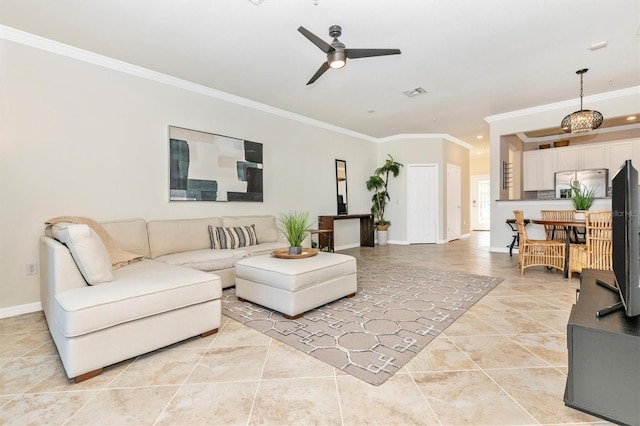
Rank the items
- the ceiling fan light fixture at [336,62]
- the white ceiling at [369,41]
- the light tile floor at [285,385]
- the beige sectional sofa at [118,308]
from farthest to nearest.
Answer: the ceiling fan light fixture at [336,62]
the white ceiling at [369,41]
the beige sectional sofa at [118,308]
the light tile floor at [285,385]

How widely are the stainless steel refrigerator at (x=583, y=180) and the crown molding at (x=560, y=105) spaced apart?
170cm

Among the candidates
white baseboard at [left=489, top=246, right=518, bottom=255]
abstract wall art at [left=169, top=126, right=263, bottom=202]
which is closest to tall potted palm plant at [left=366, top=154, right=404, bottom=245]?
white baseboard at [left=489, top=246, right=518, bottom=255]

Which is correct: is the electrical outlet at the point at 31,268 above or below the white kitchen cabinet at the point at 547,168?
below

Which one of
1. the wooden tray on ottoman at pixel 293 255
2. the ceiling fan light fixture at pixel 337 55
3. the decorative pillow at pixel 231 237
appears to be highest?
the ceiling fan light fixture at pixel 337 55

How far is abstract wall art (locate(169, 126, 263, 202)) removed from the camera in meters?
4.02

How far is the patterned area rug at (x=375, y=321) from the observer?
1945 mm

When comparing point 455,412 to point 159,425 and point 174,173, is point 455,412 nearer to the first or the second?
point 159,425

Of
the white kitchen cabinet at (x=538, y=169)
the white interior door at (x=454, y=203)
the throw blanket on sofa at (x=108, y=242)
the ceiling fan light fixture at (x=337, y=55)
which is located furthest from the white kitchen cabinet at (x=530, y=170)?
the throw blanket on sofa at (x=108, y=242)

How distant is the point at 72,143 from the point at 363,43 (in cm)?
334

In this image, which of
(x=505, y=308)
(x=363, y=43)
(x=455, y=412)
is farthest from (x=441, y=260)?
(x=455, y=412)

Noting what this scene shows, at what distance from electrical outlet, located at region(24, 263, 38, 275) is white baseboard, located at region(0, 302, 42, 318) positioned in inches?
12.1

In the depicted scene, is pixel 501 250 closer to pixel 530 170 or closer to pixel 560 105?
pixel 530 170

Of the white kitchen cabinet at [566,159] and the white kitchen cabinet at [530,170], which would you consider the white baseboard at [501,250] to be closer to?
the white kitchen cabinet at [530,170]

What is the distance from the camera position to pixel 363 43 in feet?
10.6
